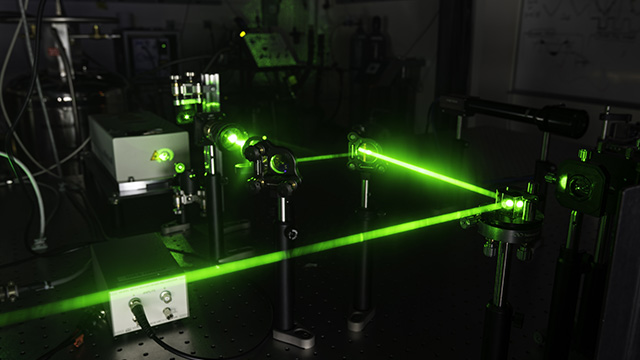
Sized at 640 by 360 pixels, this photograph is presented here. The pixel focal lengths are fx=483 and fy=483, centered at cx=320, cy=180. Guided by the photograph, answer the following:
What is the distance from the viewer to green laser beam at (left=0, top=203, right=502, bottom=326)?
37.3 inches

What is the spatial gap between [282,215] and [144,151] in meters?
0.71

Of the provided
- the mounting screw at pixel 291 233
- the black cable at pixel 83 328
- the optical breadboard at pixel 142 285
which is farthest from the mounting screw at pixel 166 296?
the mounting screw at pixel 291 233

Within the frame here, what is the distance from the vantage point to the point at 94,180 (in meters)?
1.67

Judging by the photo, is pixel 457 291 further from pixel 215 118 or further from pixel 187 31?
pixel 187 31

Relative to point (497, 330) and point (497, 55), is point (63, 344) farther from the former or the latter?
point (497, 55)

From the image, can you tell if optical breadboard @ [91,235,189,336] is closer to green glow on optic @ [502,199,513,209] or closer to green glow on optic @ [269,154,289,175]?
green glow on optic @ [269,154,289,175]

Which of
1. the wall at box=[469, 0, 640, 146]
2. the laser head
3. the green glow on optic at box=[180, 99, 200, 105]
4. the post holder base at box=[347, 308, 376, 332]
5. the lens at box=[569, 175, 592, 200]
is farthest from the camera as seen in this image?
the wall at box=[469, 0, 640, 146]

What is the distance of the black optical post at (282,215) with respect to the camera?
867 millimetres

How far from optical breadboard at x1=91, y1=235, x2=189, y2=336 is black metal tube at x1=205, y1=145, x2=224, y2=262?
198mm

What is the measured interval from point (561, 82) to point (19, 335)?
343 centimetres

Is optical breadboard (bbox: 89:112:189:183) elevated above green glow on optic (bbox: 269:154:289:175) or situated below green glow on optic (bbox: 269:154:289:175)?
below

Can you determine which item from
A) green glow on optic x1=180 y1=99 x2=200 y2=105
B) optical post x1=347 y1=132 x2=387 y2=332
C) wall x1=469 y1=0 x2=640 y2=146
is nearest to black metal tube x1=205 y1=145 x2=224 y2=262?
green glow on optic x1=180 y1=99 x2=200 y2=105

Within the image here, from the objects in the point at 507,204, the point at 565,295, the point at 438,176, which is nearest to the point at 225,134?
the point at 507,204

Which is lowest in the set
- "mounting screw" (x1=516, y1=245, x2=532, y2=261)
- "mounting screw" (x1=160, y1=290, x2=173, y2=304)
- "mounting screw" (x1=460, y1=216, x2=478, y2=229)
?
"mounting screw" (x1=160, y1=290, x2=173, y2=304)
